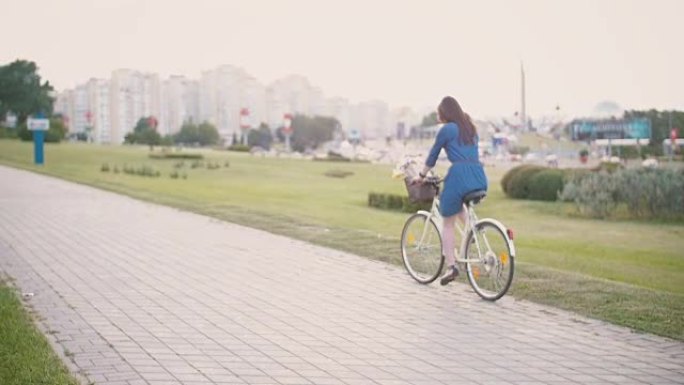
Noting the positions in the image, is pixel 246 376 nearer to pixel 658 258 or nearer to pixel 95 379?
pixel 95 379

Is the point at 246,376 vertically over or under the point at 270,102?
under

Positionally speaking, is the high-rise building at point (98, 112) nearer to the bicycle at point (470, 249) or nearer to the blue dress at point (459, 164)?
the bicycle at point (470, 249)

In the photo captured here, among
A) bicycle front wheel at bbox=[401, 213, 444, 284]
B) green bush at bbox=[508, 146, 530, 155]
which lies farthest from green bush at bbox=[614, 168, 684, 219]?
green bush at bbox=[508, 146, 530, 155]

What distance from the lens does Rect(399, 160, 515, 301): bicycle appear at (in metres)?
8.36

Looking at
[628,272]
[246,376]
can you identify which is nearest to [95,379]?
[246,376]

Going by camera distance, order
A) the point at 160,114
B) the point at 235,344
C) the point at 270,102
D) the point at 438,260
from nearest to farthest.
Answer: the point at 235,344 → the point at 438,260 → the point at 160,114 → the point at 270,102

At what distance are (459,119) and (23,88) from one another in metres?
77.9

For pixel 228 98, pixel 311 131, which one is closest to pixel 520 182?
pixel 228 98

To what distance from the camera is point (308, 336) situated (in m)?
7.02

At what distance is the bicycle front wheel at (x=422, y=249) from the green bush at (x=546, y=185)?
710 inches

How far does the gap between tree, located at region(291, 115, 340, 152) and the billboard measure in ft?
223

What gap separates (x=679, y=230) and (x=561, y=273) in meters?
11.2

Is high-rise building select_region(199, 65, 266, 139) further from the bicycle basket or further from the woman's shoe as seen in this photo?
the woman's shoe

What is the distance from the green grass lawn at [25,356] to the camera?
5.54 metres
